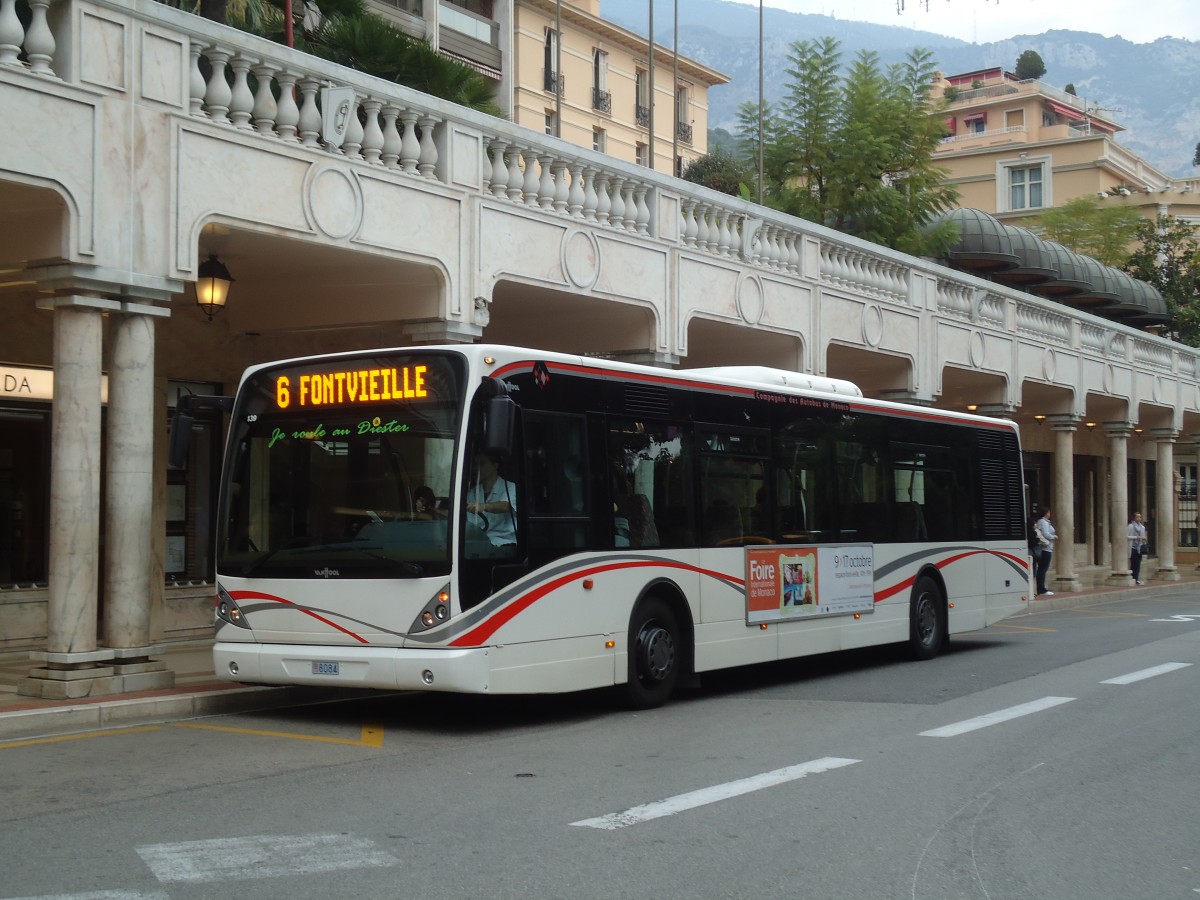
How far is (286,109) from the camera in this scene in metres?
13.5

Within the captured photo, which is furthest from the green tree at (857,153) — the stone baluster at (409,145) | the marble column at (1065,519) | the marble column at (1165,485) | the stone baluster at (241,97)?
the stone baluster at (241,97)

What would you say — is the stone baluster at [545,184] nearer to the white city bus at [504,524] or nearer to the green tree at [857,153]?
the white city bus at [504,524]

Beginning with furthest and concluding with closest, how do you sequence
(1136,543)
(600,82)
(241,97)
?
(600,82), (1136,543), (241,97)

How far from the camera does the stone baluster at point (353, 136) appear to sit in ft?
46.2

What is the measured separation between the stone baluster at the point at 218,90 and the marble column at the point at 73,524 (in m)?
2.11

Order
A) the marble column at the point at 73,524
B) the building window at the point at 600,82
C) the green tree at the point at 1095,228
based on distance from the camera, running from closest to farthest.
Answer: the marble column at the point at 73,524 < the green tree at the point at 1095,228 < the building window at the point at 600,82

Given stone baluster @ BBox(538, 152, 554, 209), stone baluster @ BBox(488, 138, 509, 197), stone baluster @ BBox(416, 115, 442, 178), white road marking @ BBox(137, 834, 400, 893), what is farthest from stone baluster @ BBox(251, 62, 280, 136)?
white road marking @ BBox(137, 834, 400, 893)

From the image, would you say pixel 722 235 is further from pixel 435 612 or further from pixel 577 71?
pixel 577 71

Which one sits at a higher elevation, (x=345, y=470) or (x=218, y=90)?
(x=218, y=90)

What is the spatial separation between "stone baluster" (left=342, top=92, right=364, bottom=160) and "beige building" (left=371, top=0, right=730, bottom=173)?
3363 centimetres

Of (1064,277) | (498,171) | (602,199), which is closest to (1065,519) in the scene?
(1064,277)

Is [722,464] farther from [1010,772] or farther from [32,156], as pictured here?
[32,156]

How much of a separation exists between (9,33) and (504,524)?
5.36m

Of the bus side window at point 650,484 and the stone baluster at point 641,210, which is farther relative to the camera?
the stone baluster at point 641,210
